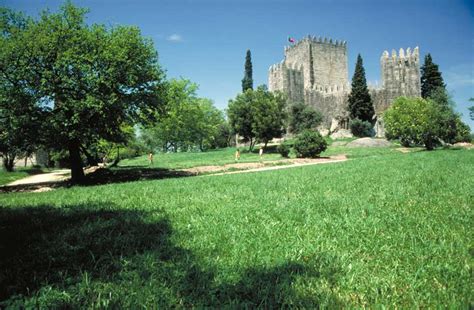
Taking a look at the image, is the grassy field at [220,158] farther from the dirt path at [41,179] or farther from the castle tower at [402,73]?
the castle tower at [402,73]

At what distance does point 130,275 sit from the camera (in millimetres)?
3256

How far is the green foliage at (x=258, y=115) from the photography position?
44312 mm

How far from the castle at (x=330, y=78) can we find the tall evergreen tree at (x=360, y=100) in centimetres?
257

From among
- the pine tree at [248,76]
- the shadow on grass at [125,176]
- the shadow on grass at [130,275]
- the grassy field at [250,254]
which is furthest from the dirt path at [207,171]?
the pine tree at [248,76]

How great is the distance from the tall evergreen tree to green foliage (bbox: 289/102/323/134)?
24.6 ft

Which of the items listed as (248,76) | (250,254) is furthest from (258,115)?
(250,254)

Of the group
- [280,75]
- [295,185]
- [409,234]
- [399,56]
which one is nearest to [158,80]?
[295,185]

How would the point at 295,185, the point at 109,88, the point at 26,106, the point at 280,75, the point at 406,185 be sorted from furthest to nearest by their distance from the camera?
the point at 280,75 < the point at 109,88 < the point at 26,106 < the point at 295,185 < the point at 406,185

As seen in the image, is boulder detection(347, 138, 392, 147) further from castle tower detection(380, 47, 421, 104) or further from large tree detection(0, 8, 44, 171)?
large tree detection(0, 8, 44, 171)

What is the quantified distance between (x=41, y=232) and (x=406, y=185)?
8.19m

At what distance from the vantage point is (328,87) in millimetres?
70250

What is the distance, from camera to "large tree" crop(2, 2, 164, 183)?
16.0 meters

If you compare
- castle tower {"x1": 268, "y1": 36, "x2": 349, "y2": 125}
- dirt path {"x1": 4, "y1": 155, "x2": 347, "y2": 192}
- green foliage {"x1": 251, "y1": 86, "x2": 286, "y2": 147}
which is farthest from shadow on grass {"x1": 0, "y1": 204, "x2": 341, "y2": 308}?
castle tower {"x1": 268, "y1": 36, "x2": 349, "y2": 125}

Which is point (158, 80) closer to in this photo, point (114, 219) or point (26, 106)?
point (26, 106)
